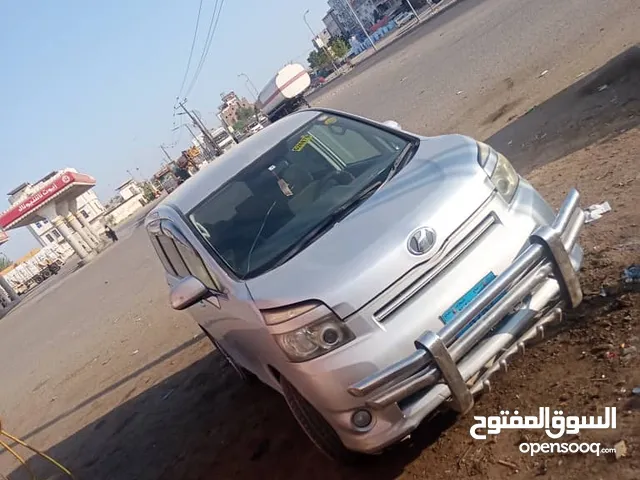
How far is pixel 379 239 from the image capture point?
11.0 feet

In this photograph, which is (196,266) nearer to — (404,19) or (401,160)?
(401,160)

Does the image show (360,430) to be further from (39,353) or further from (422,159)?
(39,353)

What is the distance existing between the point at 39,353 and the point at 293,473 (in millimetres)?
14911

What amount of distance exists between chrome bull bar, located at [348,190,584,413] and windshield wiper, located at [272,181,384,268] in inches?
40.4

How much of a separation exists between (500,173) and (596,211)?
162cm

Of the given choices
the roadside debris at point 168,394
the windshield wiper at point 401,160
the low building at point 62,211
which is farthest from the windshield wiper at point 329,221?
the low building at point 62,211

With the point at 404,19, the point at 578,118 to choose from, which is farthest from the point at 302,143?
the point at 404,19

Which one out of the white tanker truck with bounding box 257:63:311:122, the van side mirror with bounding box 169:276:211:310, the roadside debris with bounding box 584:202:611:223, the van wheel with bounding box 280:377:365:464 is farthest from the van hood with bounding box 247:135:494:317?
the white tanker truck with bounding box 257:63:311:122

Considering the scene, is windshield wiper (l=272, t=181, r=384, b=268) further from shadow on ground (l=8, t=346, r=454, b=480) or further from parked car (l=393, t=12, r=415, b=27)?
parked car (l=393, t=12, r=415, b=27)

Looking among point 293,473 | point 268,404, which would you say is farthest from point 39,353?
point 293,473

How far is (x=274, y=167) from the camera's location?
15.4 ft

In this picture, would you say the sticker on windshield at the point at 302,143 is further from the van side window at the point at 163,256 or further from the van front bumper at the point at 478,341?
the van front bumper at the point at 478,341

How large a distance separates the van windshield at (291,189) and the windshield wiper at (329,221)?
0.02 meters

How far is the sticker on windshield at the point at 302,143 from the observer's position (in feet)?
15.8
